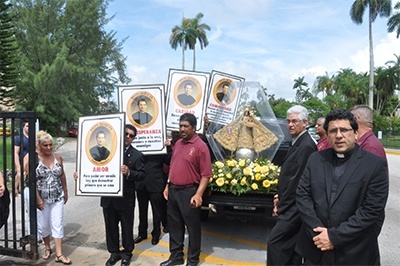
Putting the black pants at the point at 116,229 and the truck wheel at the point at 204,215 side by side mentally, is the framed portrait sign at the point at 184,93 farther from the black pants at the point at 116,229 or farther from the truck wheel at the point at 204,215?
the truck wheel at the point at 204,215

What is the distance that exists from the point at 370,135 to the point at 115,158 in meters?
2.86

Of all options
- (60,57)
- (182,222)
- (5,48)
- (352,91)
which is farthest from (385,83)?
(182,222)

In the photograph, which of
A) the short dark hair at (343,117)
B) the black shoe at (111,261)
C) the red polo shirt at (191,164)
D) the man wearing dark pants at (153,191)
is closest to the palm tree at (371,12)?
the man wearing dark pants at (153,191)

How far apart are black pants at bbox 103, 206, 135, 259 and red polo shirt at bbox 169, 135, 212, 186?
0.76 m

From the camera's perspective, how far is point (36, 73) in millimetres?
33812

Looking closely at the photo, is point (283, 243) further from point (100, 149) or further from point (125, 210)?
point (100, 149)

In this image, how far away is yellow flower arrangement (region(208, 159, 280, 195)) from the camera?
5039 millimetres

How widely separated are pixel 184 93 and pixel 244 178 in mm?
1570

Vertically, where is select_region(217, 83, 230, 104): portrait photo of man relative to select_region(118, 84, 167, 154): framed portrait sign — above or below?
above

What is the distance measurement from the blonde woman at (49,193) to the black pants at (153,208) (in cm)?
125

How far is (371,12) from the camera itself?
36.8m

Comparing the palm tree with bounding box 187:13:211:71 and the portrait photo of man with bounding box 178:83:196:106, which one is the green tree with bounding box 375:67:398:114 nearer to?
the palm tree with bounding box 187:13:211:71

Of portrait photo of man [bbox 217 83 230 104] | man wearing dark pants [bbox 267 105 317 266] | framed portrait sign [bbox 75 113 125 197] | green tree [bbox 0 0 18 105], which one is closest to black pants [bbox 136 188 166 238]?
framed portrait sign [bbox 75 113 125 197]

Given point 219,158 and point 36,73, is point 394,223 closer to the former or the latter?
point 219,158
